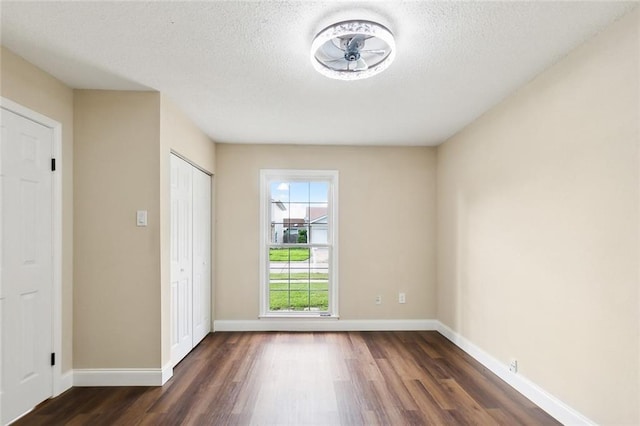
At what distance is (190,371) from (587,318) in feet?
10.3

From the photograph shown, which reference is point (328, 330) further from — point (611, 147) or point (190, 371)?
point (611, 147)

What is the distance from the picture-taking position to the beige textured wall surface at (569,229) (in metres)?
1.79

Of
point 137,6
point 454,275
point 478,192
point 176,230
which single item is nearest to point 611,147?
point 478,192

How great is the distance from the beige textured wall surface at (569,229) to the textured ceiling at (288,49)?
9.4 inches

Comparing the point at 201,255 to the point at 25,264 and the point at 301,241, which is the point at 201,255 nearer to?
the point at 301,241

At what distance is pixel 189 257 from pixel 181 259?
0.21 m

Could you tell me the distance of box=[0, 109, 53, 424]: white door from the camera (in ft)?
7.21

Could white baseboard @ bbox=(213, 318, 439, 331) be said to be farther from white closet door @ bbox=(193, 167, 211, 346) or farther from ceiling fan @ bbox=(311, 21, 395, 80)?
ceiling fan @ bbox=(311, 21, 395, 80)

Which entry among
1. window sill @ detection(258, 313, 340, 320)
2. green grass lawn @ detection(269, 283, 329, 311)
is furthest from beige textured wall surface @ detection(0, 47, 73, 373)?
green grass lawn @ detection(269, 283, 329, 311)

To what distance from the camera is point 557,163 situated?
2279mm

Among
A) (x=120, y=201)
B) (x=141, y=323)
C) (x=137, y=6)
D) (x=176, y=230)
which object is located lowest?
(x=141, y=323)

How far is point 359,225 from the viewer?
14.7 ft

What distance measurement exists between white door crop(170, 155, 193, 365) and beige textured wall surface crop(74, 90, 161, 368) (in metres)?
0.39

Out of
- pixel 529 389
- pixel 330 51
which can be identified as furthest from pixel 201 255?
pixel 529 389
